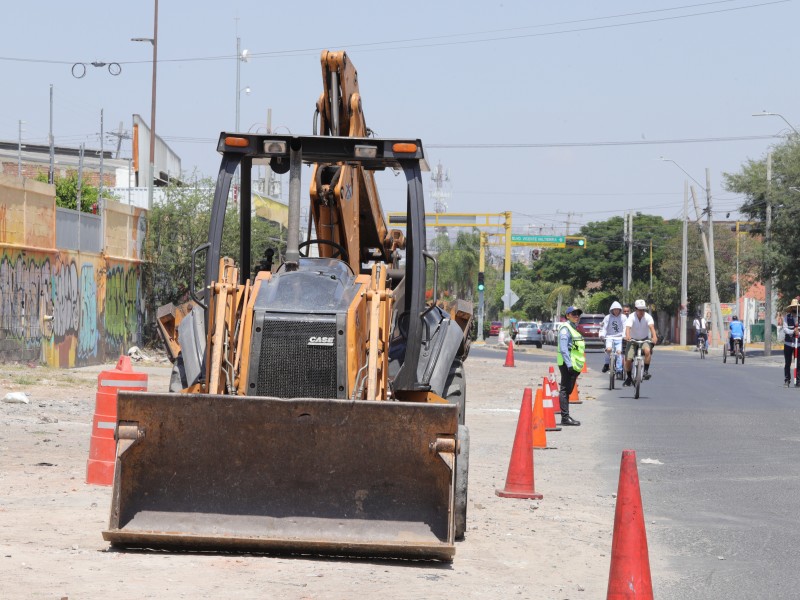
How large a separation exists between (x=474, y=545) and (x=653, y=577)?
1282mm

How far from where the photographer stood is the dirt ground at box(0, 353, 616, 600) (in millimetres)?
6945

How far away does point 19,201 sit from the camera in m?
25.6

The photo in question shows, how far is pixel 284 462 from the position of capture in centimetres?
789

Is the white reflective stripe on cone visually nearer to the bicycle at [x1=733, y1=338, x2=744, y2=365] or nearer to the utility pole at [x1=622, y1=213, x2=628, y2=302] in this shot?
the bicycle at [x1=733, y1=338, x2=744, y2=365]

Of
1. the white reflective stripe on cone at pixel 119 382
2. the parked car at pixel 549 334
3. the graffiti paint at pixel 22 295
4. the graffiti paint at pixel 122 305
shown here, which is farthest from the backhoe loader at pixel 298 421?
the parked car at pixel 549 334

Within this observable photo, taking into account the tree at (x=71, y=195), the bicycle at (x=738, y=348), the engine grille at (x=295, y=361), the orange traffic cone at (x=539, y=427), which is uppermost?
the tree at (x=71, y=195)

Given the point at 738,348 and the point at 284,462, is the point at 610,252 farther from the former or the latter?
the point at 284,462

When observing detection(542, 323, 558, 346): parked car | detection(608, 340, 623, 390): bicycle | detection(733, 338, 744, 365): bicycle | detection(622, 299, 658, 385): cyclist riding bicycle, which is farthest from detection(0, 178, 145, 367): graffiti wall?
detection(542, 323, 558, 346): parked car

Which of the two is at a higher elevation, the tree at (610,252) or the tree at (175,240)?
the tree at (610,252)

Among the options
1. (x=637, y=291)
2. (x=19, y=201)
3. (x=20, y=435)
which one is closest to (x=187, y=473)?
(x=20, y=435)

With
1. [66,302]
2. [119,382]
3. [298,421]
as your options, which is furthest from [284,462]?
[66,302]

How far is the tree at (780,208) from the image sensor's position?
53875 millimetres

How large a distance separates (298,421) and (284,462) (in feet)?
0.91

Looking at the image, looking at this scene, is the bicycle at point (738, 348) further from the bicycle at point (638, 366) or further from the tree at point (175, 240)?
the bicycle at point (638, 366)
